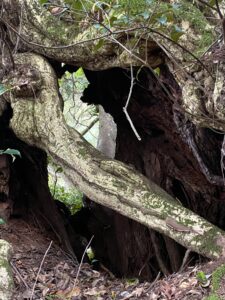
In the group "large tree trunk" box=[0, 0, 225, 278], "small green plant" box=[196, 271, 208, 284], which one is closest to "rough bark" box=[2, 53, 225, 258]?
"large tree trunk" box=[0, 0, 225, 278]

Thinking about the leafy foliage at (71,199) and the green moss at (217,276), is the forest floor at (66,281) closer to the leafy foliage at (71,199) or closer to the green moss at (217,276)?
the green moss at (217,276)

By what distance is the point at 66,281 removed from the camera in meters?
3.87

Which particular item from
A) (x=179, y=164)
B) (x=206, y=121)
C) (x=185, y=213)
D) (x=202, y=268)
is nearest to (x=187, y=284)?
(x=202, y=268)

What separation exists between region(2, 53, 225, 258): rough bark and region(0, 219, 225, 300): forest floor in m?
0.26

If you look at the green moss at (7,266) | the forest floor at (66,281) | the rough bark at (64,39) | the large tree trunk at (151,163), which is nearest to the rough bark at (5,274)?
the green moss at (7,266)

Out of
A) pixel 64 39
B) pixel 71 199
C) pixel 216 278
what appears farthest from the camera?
pixel 71 199

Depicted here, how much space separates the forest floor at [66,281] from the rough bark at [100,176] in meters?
0.26

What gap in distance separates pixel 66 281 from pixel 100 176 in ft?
2.70

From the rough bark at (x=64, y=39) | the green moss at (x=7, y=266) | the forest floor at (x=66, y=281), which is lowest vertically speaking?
the forest floor at (x=66, y=281)

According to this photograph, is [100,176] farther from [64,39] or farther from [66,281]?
[64,39]

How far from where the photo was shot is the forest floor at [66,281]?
3.35m

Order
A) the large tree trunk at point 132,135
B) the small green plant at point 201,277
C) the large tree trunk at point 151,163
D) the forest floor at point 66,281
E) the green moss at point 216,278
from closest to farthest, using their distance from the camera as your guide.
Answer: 1. the green moss at point 216,278
2. the small green plant at point 201,277
3. the forest floor at point 66,281
4. the large tree trunk at point 132,135
5. the large tree trunk at point 151,163

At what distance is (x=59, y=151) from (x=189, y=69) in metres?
1.28

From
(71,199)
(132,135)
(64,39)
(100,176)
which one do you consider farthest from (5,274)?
(71,199)
